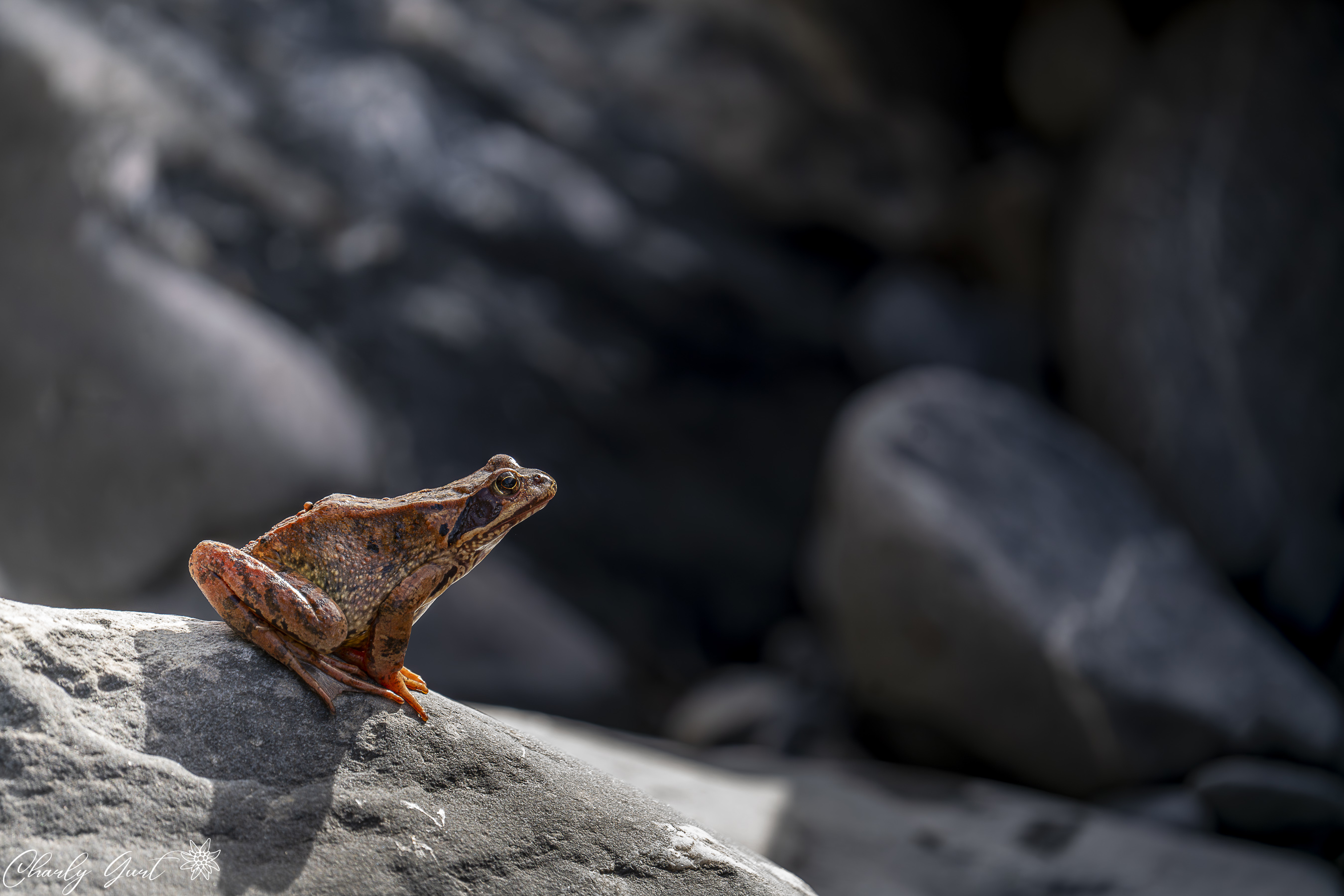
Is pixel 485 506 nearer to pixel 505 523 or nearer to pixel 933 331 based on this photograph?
pixel 505 523

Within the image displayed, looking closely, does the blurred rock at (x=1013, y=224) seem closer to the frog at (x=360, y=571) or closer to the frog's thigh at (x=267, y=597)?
the frog at (x=360, y=571)

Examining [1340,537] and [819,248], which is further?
[819,248]

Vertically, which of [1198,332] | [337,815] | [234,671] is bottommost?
[337,815]

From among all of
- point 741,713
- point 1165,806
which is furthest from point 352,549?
point 741,713

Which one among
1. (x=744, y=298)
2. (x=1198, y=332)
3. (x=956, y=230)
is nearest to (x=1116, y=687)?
(x=1198, y=332)

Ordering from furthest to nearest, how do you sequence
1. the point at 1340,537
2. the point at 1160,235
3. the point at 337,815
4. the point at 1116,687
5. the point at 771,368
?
1. the point at 771,368
2. the point at 1160,235
3. the point at 1340,537
4. the point at 1116,687
5. the point at 337,815

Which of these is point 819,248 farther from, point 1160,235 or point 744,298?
point 1160,235
